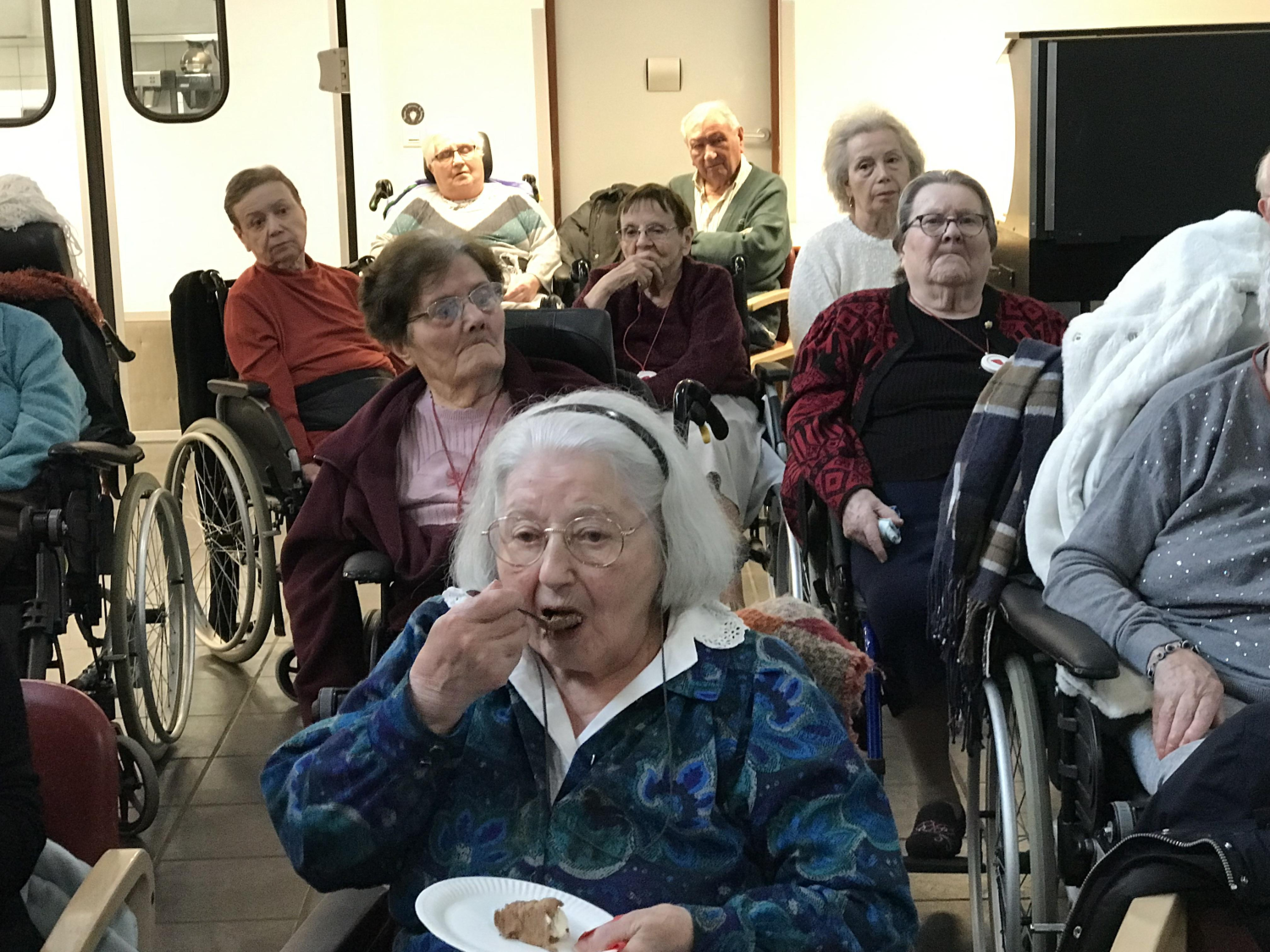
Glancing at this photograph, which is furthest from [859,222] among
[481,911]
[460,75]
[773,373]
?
[460,75]

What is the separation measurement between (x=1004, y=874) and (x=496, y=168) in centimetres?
608

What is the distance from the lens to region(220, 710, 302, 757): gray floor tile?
327 centimetres

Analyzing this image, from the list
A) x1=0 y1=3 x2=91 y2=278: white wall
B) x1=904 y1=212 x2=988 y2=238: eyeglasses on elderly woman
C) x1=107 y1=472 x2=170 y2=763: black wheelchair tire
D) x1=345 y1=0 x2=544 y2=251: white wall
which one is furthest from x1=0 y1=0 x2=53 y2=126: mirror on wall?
x1=904 y1=212 x2=988 y2=238: eyeglasses on elderly woman

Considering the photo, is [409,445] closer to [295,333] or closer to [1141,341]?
[1141,341]

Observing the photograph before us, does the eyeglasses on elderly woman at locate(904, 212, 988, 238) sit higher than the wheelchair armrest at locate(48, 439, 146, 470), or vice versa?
the eyeglasses on elderly woman at locate(904, 212, 988, 238)

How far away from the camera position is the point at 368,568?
91.6 inches

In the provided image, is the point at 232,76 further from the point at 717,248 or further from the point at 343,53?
the point at 717,248

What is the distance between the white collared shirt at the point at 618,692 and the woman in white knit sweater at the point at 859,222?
7.46 feet

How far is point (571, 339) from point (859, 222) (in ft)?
4.20

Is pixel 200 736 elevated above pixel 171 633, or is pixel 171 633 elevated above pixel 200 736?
pixel 171 633

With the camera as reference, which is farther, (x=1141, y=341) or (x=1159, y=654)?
(x=1141, y=341)

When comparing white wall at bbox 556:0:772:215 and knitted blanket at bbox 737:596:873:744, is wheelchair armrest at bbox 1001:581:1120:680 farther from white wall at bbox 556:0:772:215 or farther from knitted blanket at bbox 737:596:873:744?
white wall at bbox 556:0:772:215

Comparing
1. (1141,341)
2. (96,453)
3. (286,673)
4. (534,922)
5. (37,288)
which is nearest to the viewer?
(534,922)

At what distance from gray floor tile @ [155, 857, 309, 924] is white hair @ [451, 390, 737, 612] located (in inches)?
51.5
